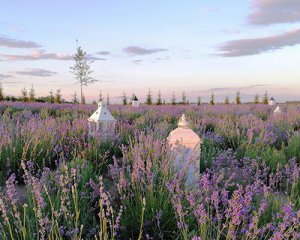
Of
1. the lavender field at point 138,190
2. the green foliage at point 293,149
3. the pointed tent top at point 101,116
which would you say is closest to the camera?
the lavender field at point 138,190

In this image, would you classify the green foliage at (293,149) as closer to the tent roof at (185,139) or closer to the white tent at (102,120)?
the tent roof at (185,139)

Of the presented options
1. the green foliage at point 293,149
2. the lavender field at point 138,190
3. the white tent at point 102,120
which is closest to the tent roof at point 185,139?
the lavender field at point 138,190

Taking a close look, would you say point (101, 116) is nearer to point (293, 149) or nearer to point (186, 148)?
point (186, 148)

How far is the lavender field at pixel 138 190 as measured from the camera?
2307 millimetres

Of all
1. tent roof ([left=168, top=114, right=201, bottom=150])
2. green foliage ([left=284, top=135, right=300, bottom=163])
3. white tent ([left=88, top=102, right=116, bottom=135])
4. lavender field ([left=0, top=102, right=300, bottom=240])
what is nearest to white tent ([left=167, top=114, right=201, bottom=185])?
tent roof ([left=168, top=114, right=201, bottom=150])

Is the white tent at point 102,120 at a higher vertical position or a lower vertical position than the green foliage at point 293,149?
higher

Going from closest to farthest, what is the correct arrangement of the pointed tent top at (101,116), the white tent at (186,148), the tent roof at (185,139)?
the white tent at (186,148), the tent roof at (185,139), the pointed tent top at (101,116)

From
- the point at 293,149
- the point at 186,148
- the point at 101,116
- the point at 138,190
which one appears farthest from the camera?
the point at 101,116

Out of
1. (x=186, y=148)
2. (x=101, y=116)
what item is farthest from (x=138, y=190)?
(x=101, y=116)

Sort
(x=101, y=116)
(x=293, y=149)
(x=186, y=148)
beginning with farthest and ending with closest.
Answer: (x=101, y=116), (x=293, y=149), (x=186, y=148)

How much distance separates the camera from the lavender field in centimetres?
231

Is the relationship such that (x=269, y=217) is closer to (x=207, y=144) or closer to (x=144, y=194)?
(x=144, y=194)

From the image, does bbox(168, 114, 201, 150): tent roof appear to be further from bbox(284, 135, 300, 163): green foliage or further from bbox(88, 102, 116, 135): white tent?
bbox(284, 135, 300, 163): green foliage

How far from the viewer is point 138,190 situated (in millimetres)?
3186
